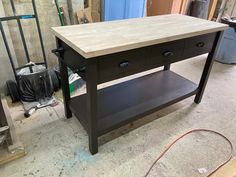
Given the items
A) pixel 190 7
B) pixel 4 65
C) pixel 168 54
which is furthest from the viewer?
pixel 190 7

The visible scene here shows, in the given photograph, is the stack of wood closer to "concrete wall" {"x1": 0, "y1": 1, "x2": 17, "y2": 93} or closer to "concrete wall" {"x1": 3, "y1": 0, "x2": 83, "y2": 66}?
"concrete wall" {"x1": 3, "y1": 0, "x2": 83, "y2": 66}

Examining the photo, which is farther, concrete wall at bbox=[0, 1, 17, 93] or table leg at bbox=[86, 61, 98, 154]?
concrete wall at bbox=[0, 1, 17, 93]

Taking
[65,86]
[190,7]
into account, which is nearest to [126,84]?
[65,86]

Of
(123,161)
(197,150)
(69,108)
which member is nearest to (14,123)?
(69,108)

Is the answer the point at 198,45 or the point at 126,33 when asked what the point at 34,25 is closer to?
the point at 126,33

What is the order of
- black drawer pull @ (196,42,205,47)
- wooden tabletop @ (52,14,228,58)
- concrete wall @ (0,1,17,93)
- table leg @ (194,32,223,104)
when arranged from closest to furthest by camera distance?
wooden tabletop @ (52,14,228,58)
black drawer pull @ (196,42,205,47)
table leg @ (194,32,223,104)
concrete wall @ (0,1,17,93)

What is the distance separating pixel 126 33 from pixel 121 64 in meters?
0.24

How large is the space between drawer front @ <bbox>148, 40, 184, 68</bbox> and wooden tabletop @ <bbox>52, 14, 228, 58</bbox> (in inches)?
2.9

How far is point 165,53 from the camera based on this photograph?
135cm

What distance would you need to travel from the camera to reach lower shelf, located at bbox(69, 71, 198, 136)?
1.45 meters

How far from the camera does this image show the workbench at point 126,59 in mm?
1094

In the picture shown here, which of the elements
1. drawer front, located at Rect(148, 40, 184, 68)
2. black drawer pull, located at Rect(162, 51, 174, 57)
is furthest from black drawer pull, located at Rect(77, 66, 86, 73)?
black drawer pull, located at Rect(162, 51, 174, 57)

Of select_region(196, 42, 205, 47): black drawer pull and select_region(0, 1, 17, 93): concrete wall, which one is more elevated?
select_region(196, 42, 205, 47): black drawer pull

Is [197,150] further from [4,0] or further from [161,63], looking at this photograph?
[4,0]
